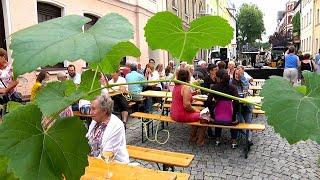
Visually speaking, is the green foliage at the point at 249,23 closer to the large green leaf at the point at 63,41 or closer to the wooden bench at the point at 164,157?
the wooden bench at the point at 164,157

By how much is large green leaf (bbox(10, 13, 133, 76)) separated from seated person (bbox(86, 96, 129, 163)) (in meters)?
3.49

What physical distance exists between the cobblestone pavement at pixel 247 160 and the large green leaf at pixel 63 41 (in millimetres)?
4981

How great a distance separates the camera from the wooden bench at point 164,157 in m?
4.41

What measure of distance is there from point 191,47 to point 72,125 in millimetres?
319

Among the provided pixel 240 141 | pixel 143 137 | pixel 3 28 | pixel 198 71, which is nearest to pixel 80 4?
pixel 3 28

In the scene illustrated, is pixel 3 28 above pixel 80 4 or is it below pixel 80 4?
below

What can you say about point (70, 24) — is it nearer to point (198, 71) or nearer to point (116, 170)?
point (116, 170)

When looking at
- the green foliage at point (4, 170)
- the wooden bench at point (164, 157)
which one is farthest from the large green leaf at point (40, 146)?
the wooden bench at point (164, 157)

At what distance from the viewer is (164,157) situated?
4.63 meters

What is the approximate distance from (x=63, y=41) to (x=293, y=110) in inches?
11.4

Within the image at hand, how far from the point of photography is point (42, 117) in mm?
471

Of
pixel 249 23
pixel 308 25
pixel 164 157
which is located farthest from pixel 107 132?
pixel 249 23

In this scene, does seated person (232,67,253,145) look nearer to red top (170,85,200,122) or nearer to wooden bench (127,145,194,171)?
red top (170,85,200,122)

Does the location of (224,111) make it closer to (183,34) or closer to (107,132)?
(107,132)
